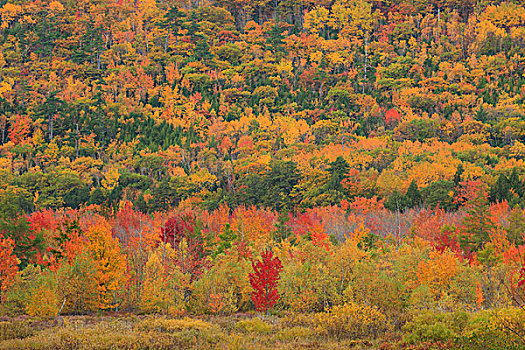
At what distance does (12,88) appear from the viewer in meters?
154

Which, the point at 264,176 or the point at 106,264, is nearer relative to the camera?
the point at 106,264

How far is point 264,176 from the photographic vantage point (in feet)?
363

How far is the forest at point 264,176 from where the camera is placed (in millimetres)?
45469

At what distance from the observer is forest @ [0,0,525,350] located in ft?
149

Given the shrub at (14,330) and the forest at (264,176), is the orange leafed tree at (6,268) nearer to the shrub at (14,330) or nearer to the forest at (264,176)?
the forest at (264,176)

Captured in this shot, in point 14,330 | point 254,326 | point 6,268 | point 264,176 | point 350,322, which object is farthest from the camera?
point 264,176

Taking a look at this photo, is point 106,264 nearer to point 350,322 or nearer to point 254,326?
point 254,326

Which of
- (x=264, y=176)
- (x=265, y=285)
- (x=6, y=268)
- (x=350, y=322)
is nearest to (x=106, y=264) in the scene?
(x=6, y=268)

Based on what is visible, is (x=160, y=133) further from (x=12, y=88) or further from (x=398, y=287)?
(x=398, y=287)

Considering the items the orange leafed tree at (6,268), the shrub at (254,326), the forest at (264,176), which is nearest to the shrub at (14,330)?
the forest at (264,176)

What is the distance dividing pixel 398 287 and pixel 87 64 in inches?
5446

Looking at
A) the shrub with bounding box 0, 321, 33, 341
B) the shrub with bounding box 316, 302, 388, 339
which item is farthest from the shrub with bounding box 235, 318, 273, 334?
the shrub with bounding box 0, 321, 33, 341

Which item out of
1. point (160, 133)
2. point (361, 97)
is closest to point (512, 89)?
point (361, 97)

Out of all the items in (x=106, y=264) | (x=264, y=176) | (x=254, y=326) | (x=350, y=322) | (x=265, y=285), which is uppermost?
(x=350, y=322)
